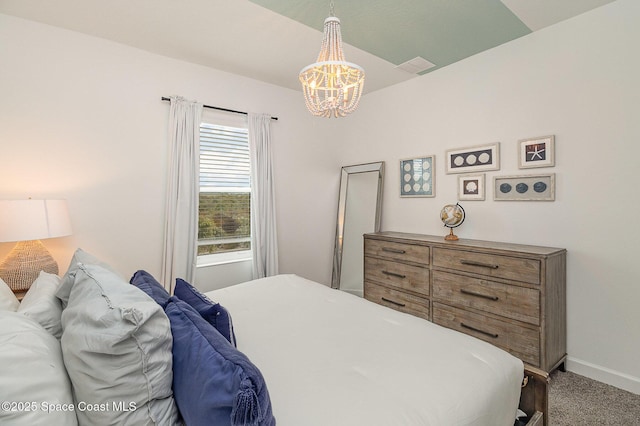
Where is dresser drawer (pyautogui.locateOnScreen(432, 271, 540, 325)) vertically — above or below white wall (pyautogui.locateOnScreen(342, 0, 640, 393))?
below

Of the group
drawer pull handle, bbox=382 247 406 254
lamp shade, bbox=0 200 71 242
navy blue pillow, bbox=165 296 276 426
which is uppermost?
lamp shade, bbox=0 200 71 242

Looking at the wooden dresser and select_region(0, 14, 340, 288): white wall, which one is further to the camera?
select_region(0, 14, 340, 288): white wall

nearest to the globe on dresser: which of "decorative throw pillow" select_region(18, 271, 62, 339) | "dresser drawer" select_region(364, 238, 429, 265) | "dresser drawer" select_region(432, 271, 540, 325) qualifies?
"dresser drawer" select_region(364, 238, 429, 265)

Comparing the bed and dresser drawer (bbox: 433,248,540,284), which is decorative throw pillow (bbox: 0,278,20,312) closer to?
the bed

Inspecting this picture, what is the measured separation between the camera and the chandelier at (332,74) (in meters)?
1.64

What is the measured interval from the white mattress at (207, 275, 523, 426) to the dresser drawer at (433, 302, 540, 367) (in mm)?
1012

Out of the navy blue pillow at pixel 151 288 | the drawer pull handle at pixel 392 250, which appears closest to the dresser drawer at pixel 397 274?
the drawer pull handle at pixel 392 250

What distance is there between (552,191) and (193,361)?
8.97 ft

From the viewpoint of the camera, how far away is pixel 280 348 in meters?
1.41

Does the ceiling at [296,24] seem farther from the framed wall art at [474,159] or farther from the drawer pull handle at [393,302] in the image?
the drawer pull handle at [393,302]

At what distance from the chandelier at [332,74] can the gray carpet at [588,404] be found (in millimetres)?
2262

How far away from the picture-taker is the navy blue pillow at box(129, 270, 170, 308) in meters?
1.34

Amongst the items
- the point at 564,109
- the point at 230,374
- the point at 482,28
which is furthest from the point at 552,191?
the point at 230,374

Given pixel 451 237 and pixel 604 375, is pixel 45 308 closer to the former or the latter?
pixel 451 237
